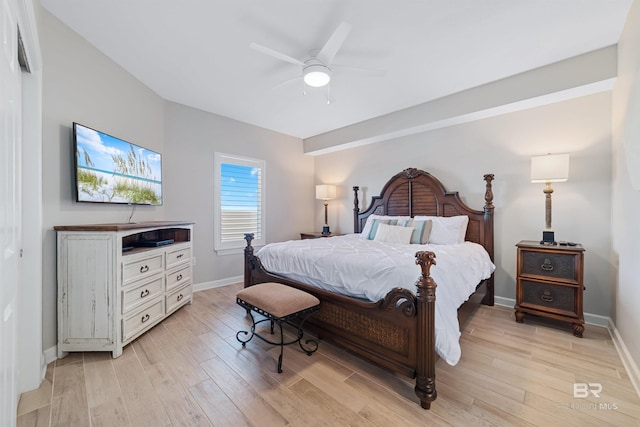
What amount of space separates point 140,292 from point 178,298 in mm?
691

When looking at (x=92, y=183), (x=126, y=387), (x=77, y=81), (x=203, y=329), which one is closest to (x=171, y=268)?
(x=203, y=329)

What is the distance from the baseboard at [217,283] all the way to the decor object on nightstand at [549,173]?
13.8 feet

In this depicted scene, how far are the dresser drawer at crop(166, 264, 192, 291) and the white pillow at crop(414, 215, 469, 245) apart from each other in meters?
3.10

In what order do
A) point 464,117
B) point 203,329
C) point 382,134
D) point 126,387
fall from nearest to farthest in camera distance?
point 126,387
point 203,329
point 464,117
point 382,134

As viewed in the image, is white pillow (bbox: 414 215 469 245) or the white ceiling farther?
white pillow (bbox: 414 215 469 245)

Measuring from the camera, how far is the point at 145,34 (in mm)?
2338

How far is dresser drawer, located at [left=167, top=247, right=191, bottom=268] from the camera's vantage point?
291 centimetres

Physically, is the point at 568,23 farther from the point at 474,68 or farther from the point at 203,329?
the point at 203,329

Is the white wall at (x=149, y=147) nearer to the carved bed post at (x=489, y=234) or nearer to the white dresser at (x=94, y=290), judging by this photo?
the white dresser at (x=94, y=290)

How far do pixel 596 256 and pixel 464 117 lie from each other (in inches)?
82.5

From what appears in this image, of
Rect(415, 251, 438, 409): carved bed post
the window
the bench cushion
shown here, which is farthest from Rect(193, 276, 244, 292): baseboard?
Rect(415, 251, 438, 409): carved bed post

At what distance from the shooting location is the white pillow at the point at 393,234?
3.37 meters

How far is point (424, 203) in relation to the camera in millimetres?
3922

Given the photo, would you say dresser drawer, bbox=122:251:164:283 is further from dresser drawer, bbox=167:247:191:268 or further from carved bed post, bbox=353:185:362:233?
carved bed post, bbox=353:185:362:233
